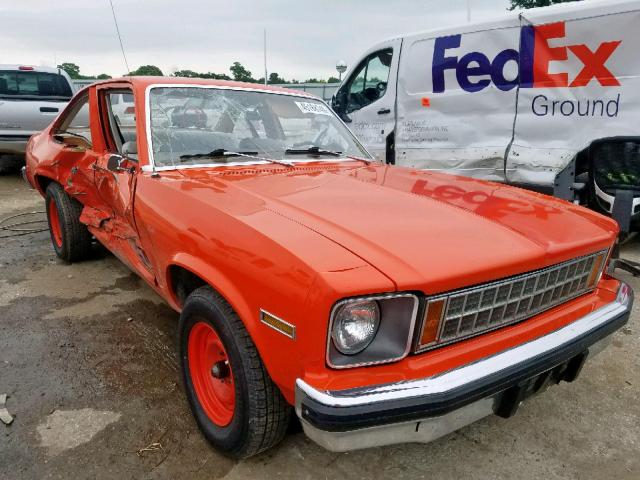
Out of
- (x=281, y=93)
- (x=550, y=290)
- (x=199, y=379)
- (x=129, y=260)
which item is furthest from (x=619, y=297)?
(x=129, y=260)

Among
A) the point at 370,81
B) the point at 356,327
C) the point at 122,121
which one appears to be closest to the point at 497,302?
the point at 356,327

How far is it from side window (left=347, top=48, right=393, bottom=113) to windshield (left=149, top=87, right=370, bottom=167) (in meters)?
3.37

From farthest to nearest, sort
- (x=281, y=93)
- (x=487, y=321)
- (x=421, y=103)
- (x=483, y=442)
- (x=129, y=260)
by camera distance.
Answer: (x=421, y=103)
(x=281, y=93)
(x=129, y=260)
(x=483, y=442)
(x=487, y=321)

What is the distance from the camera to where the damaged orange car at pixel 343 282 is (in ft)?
5.04

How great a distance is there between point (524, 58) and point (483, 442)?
429 cm

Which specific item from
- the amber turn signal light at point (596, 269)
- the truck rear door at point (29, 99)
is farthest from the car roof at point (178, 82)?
the truck rear door at point (29, 99)

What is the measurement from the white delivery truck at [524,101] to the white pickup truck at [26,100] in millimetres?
5274

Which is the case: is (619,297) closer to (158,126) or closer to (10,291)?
(158,126)

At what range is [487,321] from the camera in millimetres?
1771

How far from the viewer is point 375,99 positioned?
665 centimetres

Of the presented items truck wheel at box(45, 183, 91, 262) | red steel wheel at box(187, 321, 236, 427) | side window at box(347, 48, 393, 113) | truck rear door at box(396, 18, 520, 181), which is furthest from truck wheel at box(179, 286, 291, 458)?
side window at box(347, 48, 393, 113)

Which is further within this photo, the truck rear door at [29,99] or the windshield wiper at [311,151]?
the truck rear door at [29,99]

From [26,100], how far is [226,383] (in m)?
7.89

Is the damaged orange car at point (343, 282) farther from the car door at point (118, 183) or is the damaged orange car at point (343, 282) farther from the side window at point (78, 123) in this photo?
the side window at point (78, 123)
